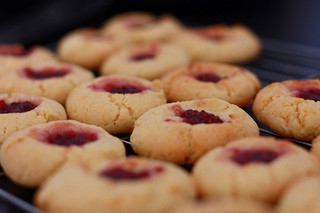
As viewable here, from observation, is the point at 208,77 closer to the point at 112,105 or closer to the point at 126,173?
the point at 112,105

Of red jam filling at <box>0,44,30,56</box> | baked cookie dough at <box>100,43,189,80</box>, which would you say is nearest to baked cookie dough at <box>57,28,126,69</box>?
baked cookie dough at <box>100,43,189,80</box>

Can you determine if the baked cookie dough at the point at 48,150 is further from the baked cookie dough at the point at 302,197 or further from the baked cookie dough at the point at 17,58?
the baked cookie dough at the point at 17,58

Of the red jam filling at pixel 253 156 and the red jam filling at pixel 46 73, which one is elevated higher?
the red jam filling at pixel 253 156

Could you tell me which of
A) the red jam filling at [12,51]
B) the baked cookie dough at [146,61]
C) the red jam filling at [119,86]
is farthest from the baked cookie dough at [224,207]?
the red jam filling at [12,51]

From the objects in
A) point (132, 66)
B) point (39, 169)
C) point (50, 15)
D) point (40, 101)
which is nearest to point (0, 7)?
point (50, 15)

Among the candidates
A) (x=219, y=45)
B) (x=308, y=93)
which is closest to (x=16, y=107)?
(x=308, y=93)

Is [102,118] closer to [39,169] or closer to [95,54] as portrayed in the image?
[39,169]

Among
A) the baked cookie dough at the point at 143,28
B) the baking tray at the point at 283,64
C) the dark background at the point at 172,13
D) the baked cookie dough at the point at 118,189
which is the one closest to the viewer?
the baked cookie dough at the point at 118,189
